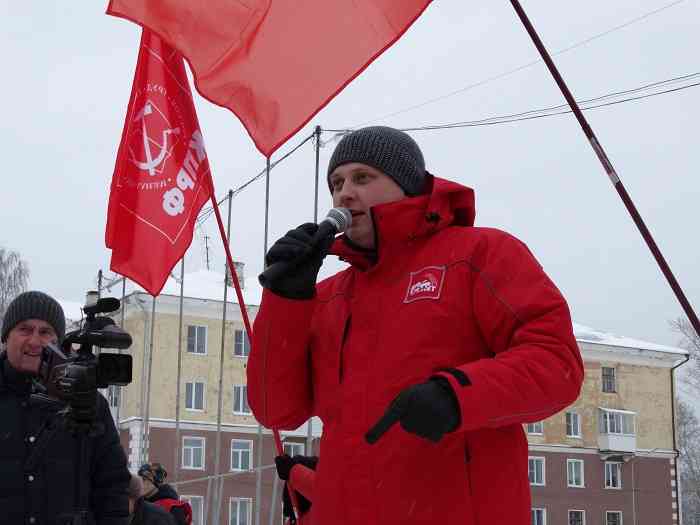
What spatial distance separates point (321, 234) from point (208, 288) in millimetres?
40023

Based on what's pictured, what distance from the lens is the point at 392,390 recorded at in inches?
90.5

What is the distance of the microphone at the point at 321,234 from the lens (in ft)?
7.94

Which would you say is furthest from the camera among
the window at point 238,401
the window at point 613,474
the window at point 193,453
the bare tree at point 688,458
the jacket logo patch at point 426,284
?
the bare tree at point 688,458

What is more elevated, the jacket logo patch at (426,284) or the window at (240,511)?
the jacket logo patch at (426,284)

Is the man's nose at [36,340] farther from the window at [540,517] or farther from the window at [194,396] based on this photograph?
the window at [540,517]

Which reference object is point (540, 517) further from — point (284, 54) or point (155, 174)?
point (284, 54)

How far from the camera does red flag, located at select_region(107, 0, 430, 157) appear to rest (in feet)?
12.2

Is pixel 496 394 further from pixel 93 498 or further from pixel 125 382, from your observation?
pixel 93 498

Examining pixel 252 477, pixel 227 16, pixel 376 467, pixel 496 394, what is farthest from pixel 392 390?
pixel 252 477

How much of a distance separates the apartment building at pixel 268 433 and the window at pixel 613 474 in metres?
0.05

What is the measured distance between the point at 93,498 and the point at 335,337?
5.34 feet

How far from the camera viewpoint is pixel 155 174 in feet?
18.6

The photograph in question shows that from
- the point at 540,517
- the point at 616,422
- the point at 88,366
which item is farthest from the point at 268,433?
the point at 88,366

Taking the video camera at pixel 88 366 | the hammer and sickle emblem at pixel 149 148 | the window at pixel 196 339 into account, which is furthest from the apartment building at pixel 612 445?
the video camera at pixel 88 366
